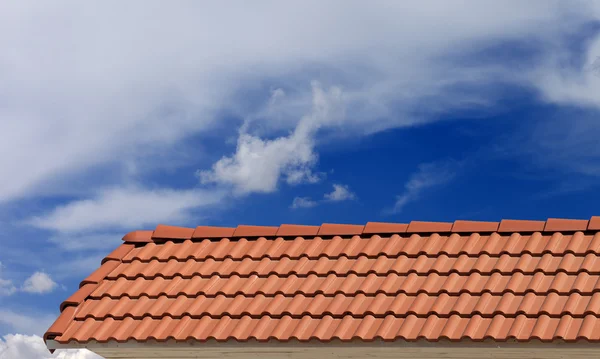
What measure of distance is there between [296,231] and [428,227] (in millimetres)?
1517

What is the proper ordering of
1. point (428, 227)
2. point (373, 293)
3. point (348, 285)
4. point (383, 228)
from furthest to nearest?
1. point (383, 228)
2. point (428, 227)
3. point (348, 285)
4. point (373, 293)

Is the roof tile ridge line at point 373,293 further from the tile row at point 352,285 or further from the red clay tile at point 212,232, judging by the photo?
the red clay tile at point 212,232

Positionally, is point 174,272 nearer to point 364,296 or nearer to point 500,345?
point 364,296

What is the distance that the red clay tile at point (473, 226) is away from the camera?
976 centimetres

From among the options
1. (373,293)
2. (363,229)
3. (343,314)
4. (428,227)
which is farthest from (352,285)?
(428,227)

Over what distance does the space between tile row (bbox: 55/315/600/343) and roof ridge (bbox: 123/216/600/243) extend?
179 cm

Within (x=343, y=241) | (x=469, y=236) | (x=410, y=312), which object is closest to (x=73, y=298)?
(x=343, y=241)

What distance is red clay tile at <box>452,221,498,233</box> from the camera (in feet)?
32.0

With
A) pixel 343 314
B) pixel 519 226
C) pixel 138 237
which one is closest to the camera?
pixel 343 314

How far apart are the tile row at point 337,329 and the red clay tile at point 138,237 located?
5.48 feet

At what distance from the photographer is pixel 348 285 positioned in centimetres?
900

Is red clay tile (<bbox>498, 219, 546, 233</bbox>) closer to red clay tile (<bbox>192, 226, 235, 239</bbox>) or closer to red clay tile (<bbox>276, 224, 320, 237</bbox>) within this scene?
red clay tile (<bbox>276, 224, 320, 237</bbox>)

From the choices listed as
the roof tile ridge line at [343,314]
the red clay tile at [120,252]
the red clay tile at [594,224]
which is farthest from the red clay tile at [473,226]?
the red clay tile at [120,252]

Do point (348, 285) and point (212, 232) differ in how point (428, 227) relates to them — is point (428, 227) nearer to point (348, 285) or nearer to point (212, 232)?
point (348, 285)
